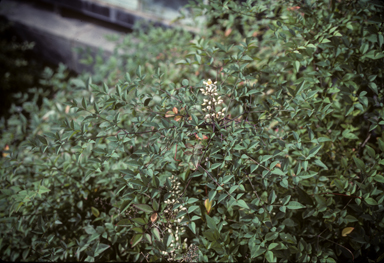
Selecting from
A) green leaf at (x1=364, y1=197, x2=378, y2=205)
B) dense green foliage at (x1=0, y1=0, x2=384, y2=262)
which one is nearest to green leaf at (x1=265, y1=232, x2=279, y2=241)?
dense green foliage at (x1=0, y1=0, x2=384, y2=262)

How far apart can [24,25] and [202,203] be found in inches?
170

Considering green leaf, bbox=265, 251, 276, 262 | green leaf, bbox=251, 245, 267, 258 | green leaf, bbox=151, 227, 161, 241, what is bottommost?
green leaf, bbox=151, 227, 161, 241

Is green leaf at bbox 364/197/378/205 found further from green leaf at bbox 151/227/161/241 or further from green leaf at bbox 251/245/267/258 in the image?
green leaf at bbox 151/227/161/241

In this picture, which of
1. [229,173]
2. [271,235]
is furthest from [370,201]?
[229,173]

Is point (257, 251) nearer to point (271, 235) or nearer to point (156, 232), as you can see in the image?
point (271, 235)

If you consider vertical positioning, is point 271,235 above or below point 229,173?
below

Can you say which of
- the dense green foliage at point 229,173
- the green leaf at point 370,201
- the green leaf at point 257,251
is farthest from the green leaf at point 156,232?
the green leaf at point 370,201

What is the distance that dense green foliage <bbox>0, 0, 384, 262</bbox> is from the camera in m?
1.05

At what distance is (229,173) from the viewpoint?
110cm

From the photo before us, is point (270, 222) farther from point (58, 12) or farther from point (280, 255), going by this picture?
point (58, 12)

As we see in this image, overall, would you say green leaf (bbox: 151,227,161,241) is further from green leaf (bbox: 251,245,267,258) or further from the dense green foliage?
green leaf (bbox: 251,245,267,258)

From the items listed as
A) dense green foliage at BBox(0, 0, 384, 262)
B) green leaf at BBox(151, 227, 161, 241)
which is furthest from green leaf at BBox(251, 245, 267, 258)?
green leaf at BBox(151, 227, 161, 241)

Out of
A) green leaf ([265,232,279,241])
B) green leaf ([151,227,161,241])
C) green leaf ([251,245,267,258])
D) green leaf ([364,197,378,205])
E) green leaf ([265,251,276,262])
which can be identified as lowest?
green leaf ([151,227,161,241])

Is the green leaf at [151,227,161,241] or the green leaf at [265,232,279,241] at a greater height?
the green leaf at [265,232,279,241]
